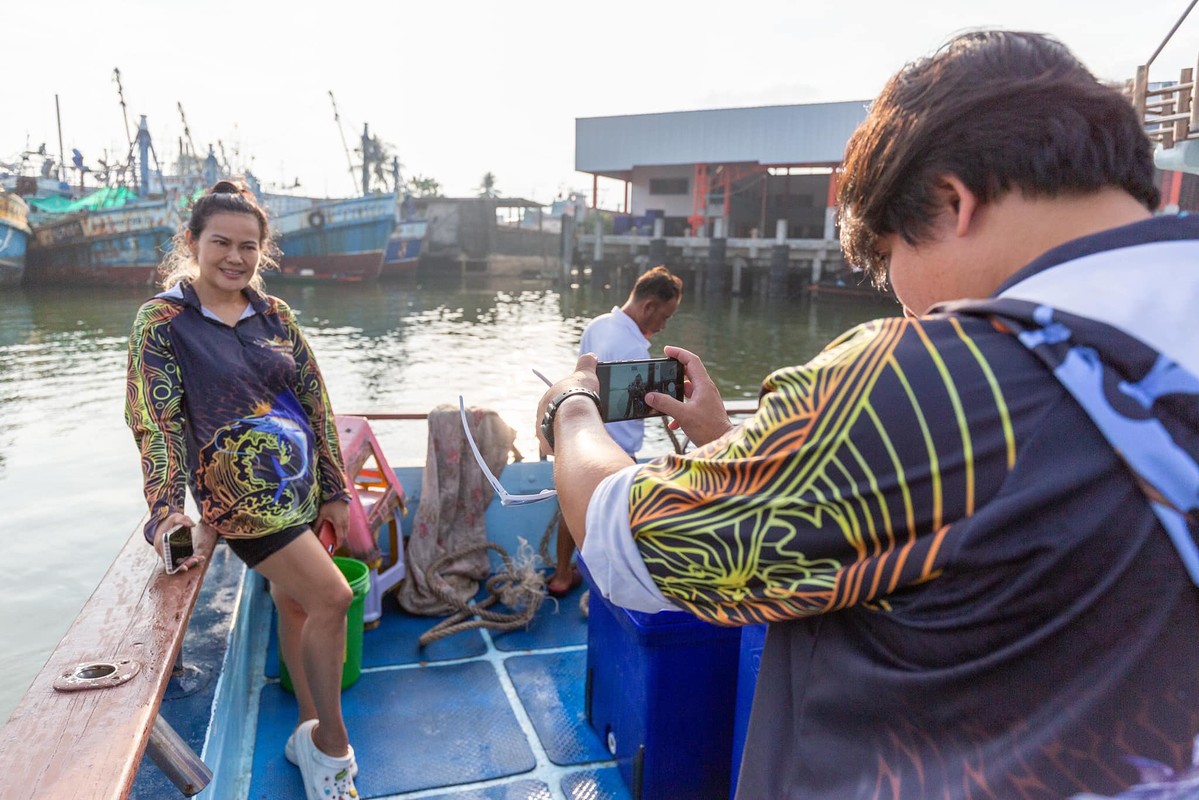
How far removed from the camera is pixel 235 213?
2508mm

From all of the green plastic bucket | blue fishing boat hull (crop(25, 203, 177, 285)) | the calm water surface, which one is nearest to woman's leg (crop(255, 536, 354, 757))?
the green plastic bucket

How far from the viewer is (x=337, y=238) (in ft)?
115

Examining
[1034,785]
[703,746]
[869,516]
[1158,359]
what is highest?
[1158,359]

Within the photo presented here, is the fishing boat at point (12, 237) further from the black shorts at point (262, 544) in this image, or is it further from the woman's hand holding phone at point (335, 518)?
the black shorts at point (262, 544)

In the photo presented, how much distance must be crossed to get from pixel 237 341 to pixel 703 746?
1.82 m

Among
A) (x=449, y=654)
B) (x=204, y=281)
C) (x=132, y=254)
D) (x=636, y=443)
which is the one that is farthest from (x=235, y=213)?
(x=132, y=254)

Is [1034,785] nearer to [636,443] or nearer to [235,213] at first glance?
[235,213]

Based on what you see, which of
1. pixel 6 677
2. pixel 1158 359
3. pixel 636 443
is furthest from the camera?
pixel 6 677

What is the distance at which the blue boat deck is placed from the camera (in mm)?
2541

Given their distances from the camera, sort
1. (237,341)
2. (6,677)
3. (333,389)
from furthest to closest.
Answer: (333,389), (6,677), (237,341)

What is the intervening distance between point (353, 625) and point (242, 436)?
114 cm

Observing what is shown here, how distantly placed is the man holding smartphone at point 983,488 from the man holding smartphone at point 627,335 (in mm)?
3173

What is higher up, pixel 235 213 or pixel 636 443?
pixel 235 213

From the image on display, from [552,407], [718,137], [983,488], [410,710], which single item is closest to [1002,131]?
[983,488]
